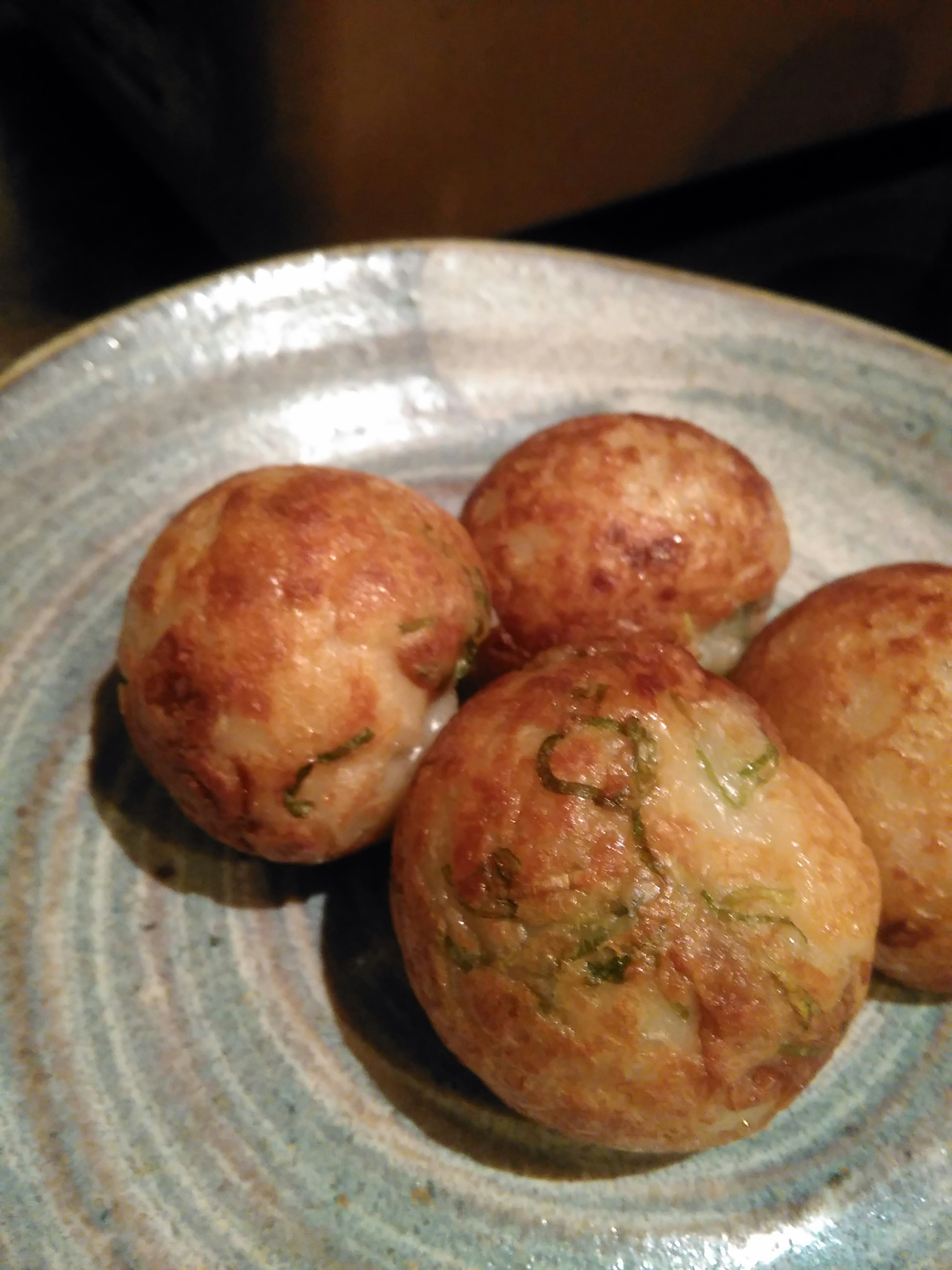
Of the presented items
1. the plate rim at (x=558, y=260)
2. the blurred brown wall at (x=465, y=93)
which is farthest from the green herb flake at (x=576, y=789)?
the blurred brown wall at (x=465, y=93)

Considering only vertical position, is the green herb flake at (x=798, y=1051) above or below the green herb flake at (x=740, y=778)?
below

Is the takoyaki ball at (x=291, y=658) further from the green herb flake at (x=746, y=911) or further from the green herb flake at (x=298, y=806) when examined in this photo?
the green herb flake at (x=746, y=911)

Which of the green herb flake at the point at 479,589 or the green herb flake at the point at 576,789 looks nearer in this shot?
the green herb flake at the point at 576,789

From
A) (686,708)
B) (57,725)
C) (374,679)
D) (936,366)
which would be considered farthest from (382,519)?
(936,366)

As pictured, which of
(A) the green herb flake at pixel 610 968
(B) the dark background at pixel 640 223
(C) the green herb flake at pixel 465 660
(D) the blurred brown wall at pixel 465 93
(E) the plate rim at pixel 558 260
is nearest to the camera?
(A) the green herb flake at pixel 610 968

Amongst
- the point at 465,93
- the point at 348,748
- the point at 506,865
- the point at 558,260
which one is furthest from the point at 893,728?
the point at 465,93

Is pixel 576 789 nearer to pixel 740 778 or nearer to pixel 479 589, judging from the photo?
pixel 740 778

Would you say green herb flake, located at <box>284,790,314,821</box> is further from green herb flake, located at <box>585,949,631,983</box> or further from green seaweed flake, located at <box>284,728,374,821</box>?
green herb flake, located at <box>585,949,631,983</box>
